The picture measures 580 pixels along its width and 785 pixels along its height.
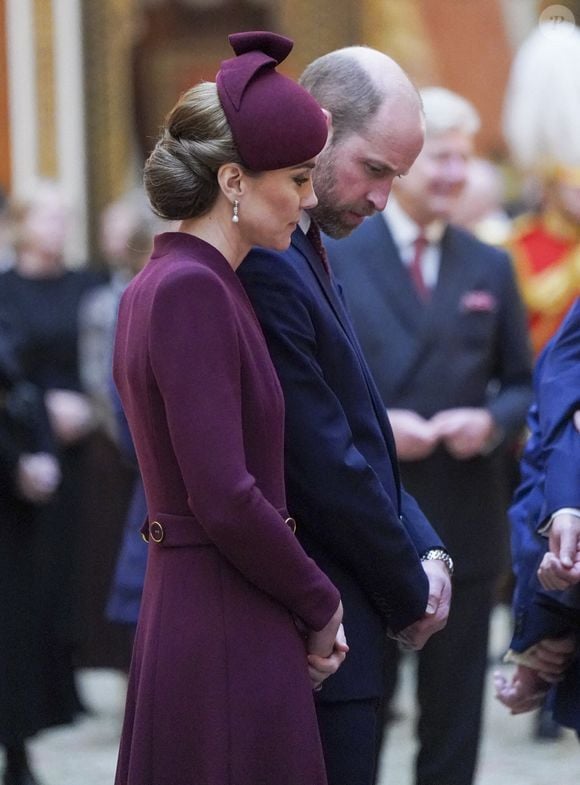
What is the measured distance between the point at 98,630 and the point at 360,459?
12.4 ft

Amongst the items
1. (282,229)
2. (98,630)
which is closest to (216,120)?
(282,229)

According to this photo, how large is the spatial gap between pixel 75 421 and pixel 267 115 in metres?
4.10

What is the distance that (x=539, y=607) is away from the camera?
11.2 feet

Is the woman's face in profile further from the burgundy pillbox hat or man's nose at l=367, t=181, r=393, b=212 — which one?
man's nose at l=367, t=181, r=393, b=212

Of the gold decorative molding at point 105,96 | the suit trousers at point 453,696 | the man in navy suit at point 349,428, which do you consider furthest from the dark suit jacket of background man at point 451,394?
the gold decorative molding at point 105,96

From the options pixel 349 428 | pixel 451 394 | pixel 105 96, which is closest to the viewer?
pixel 349 428

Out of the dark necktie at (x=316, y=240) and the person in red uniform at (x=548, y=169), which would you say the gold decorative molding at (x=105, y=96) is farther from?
the dark necktie at (x=316, y=240)

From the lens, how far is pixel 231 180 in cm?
276

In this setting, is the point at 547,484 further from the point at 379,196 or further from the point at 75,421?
the point at 75,421

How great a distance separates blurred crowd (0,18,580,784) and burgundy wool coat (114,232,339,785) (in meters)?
2.06

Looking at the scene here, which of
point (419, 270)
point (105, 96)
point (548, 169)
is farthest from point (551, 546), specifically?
point (105, 96)

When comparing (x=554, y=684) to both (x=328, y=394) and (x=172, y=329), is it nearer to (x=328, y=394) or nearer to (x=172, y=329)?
(x=328, y=394)

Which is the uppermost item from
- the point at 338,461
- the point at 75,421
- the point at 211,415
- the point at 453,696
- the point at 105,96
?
the point at 211,415

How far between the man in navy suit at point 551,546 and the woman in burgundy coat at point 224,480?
0.63 meters
